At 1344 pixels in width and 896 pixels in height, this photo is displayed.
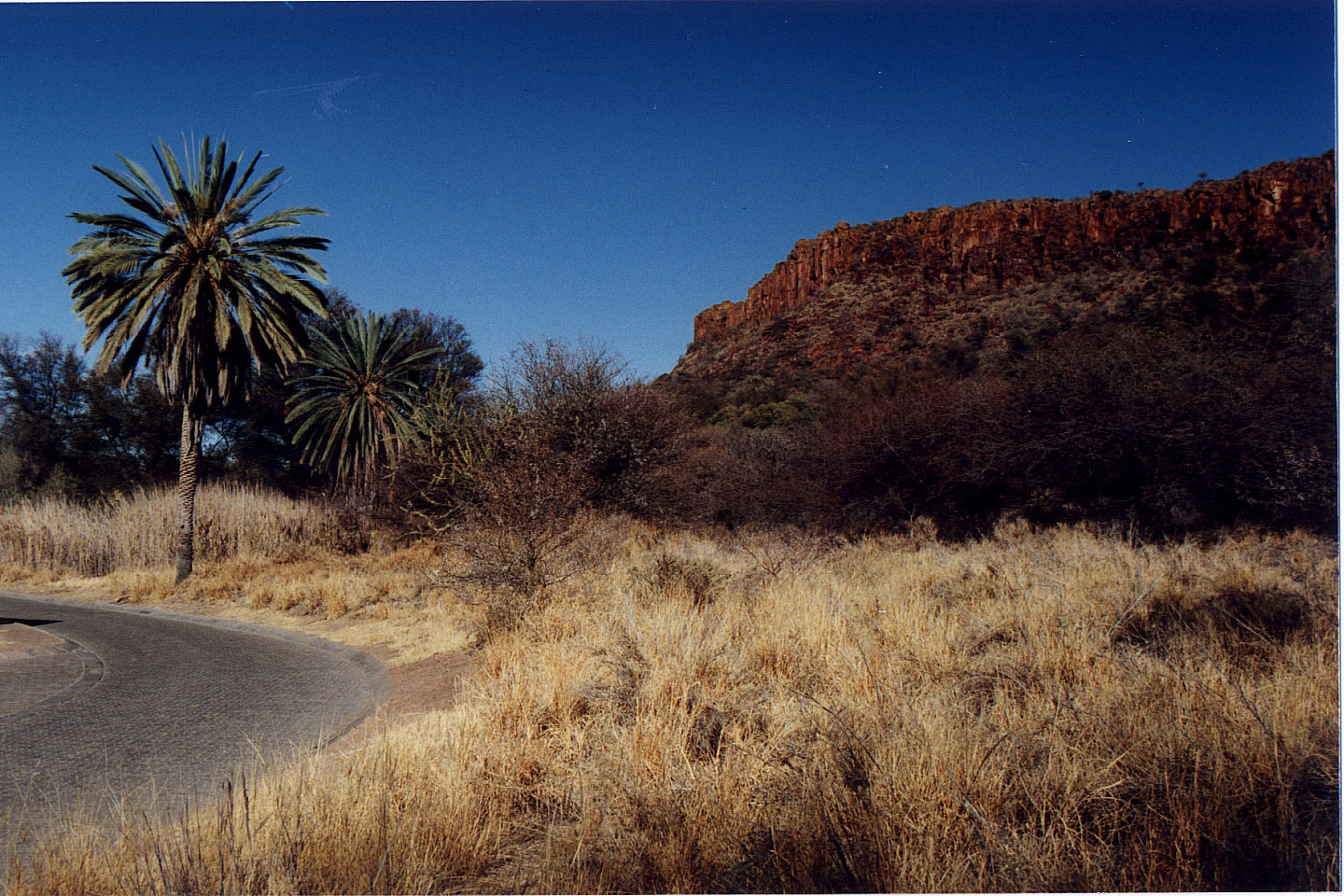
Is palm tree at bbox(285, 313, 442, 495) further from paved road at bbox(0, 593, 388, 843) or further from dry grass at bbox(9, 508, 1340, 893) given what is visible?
dry grass at bbox(9, 508, 1340, 893)

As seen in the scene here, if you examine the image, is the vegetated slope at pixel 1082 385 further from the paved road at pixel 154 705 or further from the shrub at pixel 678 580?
the paved road at pixel 154 705

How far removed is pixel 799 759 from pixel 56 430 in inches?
1605

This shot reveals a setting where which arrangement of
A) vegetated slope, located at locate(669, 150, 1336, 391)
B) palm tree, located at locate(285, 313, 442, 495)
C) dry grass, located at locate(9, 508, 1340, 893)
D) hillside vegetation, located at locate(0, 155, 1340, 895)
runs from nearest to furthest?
1. dry grass, located at locate(9, 508, 1340, 893)
2. hillside vegetation, located at locate(0, 155, 1340, 895)
3. palm tree, located at locate(285, 313, 442, 495)
4. vegetated slope, located at locate(669, 150, 1336, 391)

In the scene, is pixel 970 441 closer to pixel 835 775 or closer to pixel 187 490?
pixel 835 775

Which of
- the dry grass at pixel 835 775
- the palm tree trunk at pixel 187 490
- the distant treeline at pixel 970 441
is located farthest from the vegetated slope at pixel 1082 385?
the palm tree trunk at pixel 187 490

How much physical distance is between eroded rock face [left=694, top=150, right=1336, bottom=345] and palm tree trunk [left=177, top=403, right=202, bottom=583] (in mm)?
29064

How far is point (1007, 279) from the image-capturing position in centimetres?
3944

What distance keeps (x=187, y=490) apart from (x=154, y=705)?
14.2m

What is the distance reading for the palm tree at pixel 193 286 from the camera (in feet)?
54.0

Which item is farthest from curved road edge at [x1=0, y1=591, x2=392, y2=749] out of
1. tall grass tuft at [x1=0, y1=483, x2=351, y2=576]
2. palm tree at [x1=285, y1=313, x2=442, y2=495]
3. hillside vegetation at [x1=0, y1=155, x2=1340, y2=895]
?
palm tree at [x1=285, y1=313, x2=442, y2=495]

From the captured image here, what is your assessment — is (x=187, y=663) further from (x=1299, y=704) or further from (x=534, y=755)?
(x=1299, y=704)

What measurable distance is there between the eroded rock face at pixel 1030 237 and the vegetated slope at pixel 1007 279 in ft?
0.38

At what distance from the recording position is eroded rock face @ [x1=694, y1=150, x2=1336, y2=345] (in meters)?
27.8

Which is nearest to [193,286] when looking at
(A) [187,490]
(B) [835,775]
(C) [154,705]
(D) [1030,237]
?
(A) [187,490]
